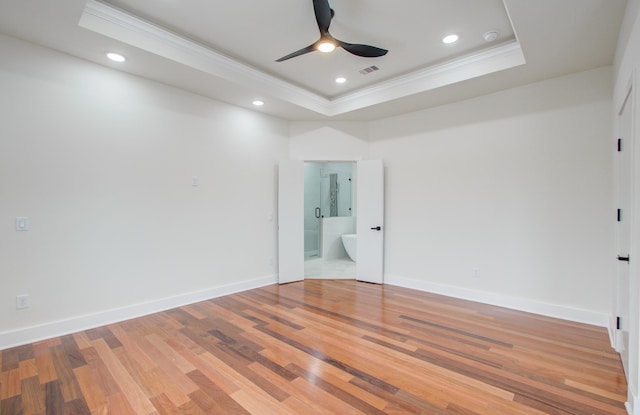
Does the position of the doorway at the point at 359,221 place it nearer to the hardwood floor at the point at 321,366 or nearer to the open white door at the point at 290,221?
the open white door at the point at 290,221

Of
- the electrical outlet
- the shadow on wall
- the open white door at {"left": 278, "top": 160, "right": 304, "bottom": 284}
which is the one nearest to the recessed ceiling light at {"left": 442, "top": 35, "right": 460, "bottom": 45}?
the shadow on wall

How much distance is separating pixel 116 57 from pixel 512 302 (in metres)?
5.22

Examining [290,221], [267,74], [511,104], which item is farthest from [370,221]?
[267,74]

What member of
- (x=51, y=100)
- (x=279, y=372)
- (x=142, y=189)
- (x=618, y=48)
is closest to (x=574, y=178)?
(x=618, y=48)

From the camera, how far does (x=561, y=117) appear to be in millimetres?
3555

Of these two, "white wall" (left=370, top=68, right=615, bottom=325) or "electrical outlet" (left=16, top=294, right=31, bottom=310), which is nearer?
"electrical outlet" (left=16, top=294, right=31, bottom=310)

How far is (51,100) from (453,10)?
385cm

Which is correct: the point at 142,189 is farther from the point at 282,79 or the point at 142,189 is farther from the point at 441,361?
the point at 441,361

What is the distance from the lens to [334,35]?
10.7ft

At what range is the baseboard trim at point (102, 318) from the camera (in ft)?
9.30

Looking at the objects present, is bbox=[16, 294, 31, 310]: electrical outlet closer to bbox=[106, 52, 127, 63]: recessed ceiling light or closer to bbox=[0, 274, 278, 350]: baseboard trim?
bbox=[0, 274, 278, 350]: baseboard trim

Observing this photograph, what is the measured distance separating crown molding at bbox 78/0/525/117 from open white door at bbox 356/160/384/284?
3.54 ft

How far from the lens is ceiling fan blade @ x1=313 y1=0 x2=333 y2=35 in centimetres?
231

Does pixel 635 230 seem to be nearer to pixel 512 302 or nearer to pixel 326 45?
pixel 512 302
